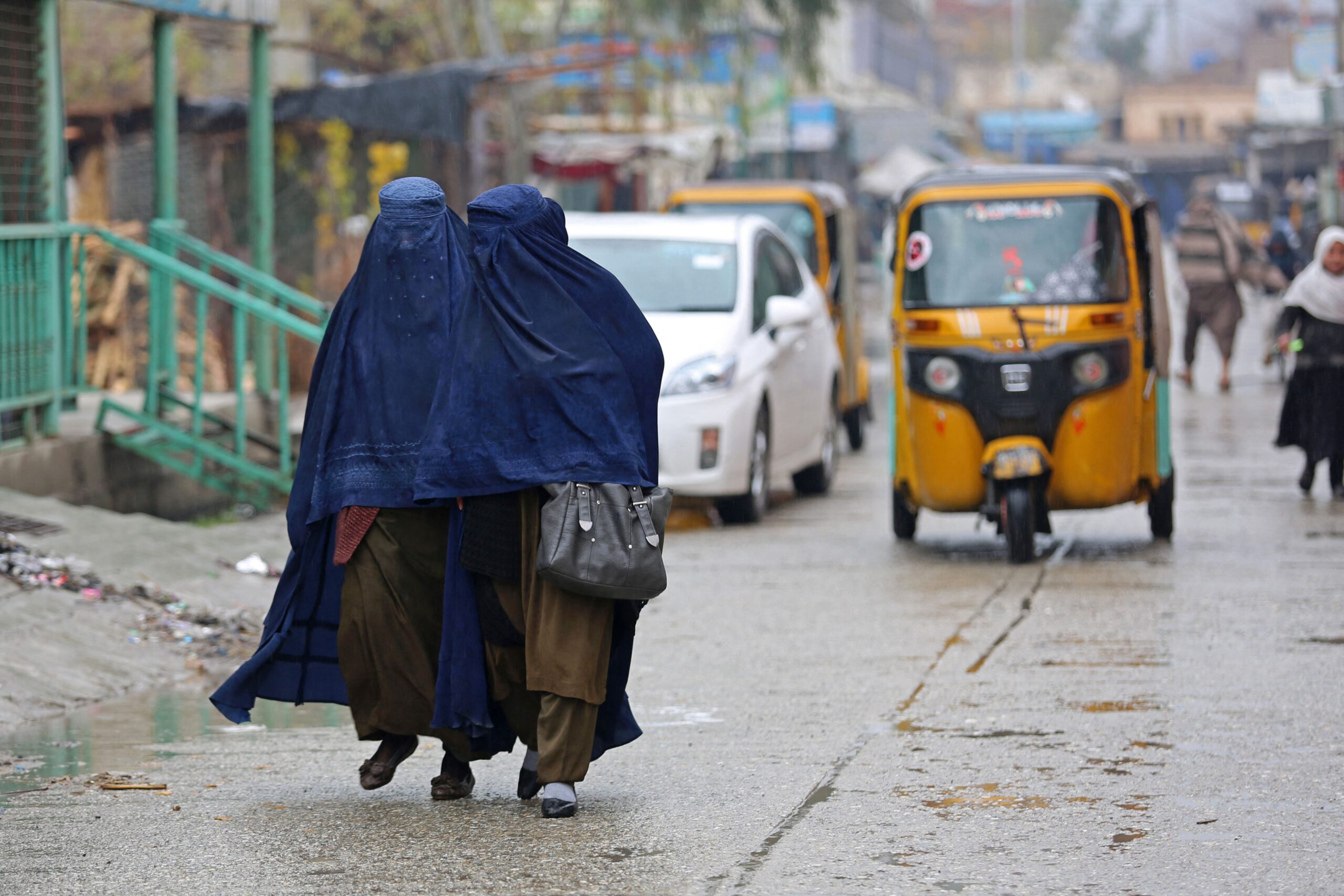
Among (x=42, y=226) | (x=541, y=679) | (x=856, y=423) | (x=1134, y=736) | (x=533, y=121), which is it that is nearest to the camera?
(x=541, y=679)

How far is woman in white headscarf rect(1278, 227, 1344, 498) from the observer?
12.1 m

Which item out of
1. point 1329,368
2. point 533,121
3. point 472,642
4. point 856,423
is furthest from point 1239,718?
point 533,121

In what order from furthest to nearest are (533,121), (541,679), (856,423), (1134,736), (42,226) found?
(533,121), (856,423), (42,226), (1134,736), (541,679)

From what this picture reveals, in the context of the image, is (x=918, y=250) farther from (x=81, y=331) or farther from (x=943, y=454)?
(x=81, y=331)

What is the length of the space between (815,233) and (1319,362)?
5.60m

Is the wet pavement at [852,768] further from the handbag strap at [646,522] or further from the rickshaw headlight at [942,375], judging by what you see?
the rickshaw headlight at [942,375]

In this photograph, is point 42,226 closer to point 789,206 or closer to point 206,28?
point 789,206

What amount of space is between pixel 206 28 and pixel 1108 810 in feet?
52.0

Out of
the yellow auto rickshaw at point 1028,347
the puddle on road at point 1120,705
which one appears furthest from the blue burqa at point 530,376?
the yellow auto rickshaw at point 1028,347

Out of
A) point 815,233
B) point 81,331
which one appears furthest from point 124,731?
Result: point 815,233

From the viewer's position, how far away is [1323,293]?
480 inches

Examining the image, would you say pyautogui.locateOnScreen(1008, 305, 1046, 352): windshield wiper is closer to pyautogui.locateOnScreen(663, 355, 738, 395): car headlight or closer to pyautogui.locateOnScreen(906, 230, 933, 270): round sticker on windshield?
pyautogui.locateOnScreen(906, 230, 933, 270): round sticker on windshield

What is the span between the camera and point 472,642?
5160mm

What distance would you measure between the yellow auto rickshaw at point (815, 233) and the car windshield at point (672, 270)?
4.14 metres
